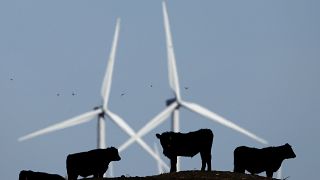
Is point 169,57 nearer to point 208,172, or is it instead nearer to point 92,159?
point 92,159

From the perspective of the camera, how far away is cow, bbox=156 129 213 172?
5094cm

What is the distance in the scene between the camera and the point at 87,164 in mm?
51500

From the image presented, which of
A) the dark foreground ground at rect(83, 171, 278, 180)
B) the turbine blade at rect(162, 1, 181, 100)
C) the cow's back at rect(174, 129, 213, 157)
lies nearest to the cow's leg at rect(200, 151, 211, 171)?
the cow's back at rect(174, 129, 213, 157)

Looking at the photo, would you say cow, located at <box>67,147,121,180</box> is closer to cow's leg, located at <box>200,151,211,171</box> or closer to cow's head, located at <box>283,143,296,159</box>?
cow's leg, located at <box>200,151,211,171</box>

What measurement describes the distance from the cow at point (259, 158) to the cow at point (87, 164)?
16.6ft

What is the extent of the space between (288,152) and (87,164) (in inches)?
310

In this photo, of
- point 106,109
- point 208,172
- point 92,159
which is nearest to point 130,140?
point 106,109

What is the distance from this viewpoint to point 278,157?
52.0 meters

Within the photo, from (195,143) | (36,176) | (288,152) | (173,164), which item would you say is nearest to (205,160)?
(195,143)

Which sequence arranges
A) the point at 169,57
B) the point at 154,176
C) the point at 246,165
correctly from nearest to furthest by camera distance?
the point at 154,176
the point at 246,165
the point at 169,57

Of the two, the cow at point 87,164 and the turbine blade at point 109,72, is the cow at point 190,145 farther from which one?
the turbine blade at point 109,72

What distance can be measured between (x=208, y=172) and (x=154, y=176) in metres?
2.09

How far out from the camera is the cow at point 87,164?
51406mm

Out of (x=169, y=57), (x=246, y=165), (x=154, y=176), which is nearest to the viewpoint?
(x=154, y=176)
